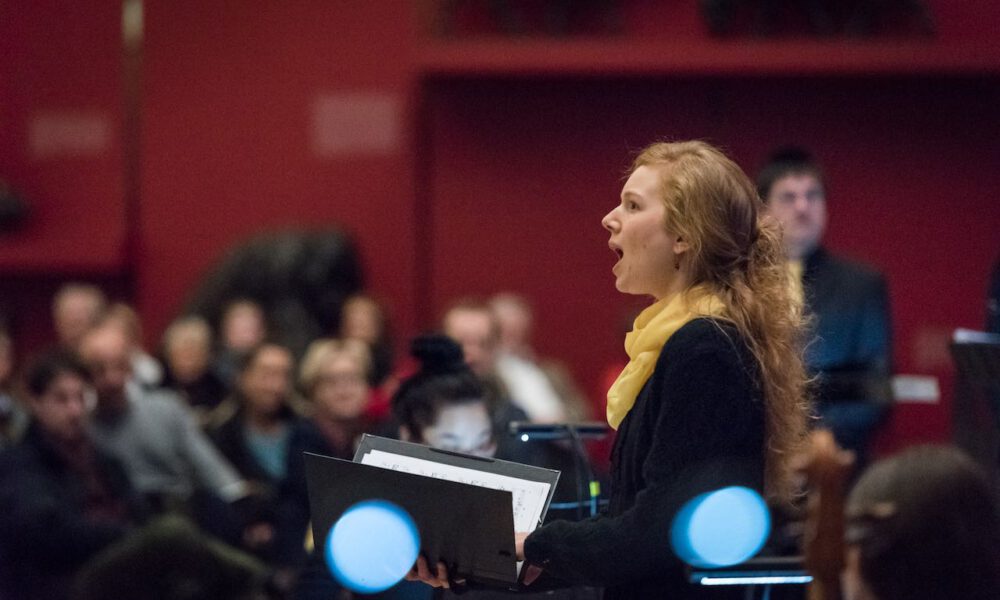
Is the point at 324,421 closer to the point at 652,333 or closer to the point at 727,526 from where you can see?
the point at 652,333

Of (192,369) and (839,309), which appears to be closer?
(839,309)

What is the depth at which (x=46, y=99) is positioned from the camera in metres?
9.06

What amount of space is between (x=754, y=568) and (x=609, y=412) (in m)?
0.34

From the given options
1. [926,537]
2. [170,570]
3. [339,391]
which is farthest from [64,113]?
[926,537]

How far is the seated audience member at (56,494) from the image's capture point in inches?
189

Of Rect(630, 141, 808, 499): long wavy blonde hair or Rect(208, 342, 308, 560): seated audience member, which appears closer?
Rect(630, 141, 808, 499): long wavy blonde hair

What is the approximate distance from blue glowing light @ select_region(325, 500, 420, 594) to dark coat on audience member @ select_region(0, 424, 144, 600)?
2.67 metres

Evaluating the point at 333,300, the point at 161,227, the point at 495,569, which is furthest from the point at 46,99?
the point at 495,569

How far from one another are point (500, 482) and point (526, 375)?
14.0ft

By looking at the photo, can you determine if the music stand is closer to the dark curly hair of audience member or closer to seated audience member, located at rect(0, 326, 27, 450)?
the dark curly hair of audience member

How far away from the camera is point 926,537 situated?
1557 millimetres

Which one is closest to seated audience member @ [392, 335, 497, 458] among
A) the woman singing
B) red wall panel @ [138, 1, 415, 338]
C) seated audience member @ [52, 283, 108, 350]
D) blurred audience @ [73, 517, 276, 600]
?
the woman singing

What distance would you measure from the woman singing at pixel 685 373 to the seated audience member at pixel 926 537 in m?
0.60

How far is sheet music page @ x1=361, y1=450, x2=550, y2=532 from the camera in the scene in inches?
101
